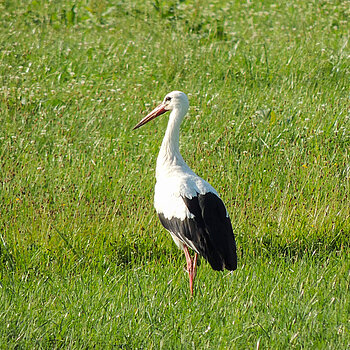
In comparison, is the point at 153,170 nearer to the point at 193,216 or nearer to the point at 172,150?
the point at 172,150

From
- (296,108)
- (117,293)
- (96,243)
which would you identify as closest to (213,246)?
(117,293)

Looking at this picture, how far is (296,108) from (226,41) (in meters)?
2.57

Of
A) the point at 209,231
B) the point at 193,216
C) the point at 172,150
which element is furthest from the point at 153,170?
the point at 209,231

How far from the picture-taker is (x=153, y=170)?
5703 mm

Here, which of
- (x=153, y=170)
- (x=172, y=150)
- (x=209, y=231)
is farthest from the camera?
(x=153, y=170)

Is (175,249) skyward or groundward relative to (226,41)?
groundward

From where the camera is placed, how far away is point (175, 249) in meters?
4.88

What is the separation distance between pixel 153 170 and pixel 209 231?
171 centimetres

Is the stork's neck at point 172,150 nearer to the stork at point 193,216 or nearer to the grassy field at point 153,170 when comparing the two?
the stork at point 193,216

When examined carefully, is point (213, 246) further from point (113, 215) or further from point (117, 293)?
point (113, 215)

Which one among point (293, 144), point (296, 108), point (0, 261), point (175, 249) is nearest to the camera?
point (0, 261)

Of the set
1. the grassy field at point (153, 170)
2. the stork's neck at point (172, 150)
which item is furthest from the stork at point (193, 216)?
the grassy field at point (153, 170)

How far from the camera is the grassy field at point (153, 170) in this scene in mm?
3666

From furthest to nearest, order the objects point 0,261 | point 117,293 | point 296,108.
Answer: point 296,108 < point 0,261 < point 117,293
